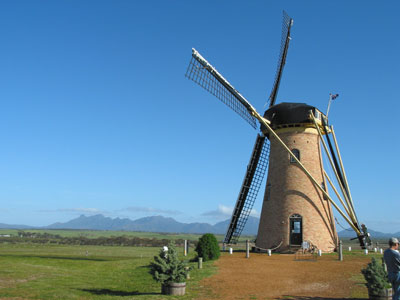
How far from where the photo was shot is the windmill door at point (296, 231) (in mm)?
27578

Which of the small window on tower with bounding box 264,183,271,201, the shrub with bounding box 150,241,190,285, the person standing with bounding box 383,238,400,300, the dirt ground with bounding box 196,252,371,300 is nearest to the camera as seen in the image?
the person standing with bounding box 383,238,400,300

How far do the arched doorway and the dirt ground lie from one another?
134 inches

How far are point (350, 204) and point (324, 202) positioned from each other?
1.90m

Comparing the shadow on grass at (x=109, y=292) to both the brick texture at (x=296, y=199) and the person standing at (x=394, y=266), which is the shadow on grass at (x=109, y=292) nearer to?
the person standing at (x=394, y=266)

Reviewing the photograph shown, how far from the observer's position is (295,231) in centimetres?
2889

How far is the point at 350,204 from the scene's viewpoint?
27359mm

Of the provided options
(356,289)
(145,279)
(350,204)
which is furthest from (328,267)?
(145,279)

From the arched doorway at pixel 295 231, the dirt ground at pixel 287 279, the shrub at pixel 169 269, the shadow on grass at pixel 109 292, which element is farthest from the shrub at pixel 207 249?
the shrub at pixel 169 269

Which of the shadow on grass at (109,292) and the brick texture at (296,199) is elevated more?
the brick texture at (296,199)

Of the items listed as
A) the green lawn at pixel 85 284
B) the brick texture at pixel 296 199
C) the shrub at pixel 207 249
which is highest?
the brick texture at pixel 296 199

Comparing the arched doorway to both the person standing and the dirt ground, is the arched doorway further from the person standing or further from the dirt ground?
the person standing

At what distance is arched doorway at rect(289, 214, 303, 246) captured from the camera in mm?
27562

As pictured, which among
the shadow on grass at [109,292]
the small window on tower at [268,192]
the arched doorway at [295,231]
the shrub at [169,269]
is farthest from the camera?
the small window on tower at [268,192]

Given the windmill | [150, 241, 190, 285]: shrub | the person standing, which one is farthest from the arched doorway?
the person standing
